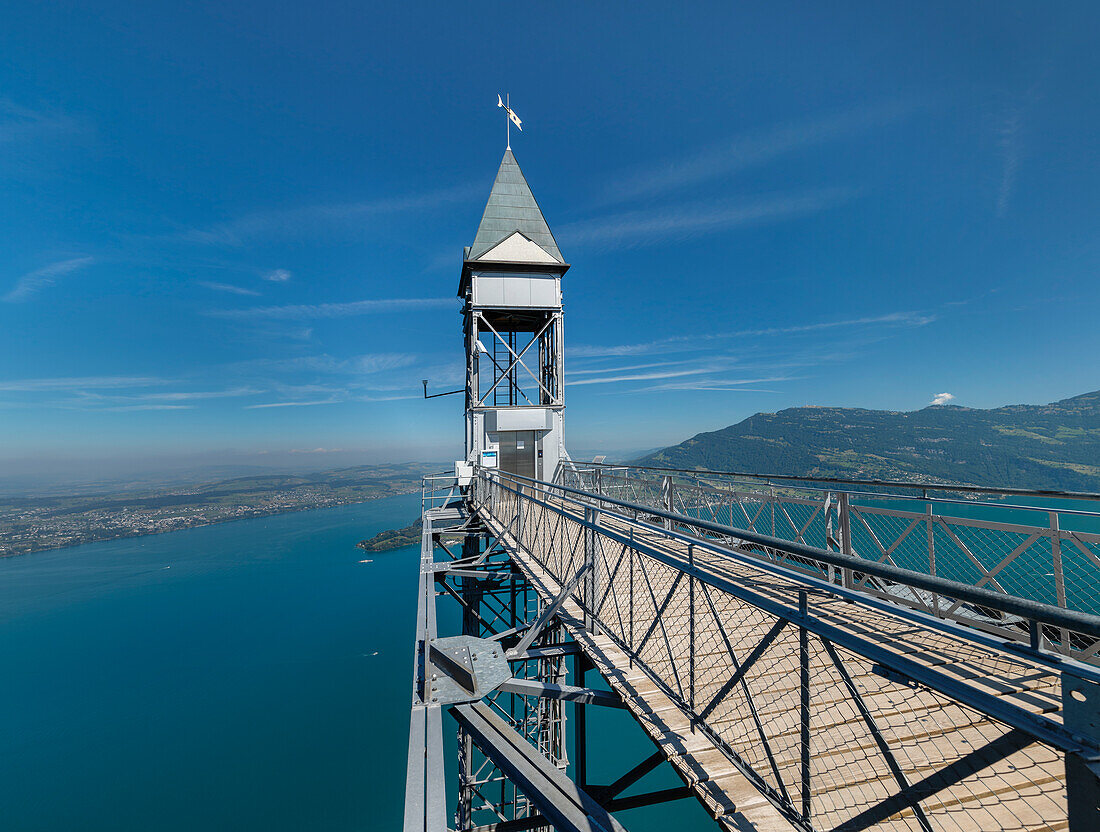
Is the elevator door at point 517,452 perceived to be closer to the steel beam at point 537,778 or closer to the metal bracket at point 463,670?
the metal bracket at point 463,670

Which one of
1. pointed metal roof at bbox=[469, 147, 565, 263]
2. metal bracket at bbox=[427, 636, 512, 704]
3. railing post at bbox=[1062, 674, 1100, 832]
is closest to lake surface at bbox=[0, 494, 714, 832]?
pointed metal roof at bbox=[469, 147, 565, 263]

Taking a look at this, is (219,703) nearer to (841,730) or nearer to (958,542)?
(841,730)

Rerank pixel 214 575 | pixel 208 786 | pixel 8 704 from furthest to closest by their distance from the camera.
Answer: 1. pixel 214 575
2. pixel 8 704
3. pixel 208 786

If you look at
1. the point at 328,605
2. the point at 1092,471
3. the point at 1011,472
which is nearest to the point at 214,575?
the point at 328,605

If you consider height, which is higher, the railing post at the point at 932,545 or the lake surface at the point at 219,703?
the railing post at the point at 932,545

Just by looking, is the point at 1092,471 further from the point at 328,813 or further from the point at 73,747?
the point at 73,747

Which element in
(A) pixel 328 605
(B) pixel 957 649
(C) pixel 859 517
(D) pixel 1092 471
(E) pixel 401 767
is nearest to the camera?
(B) pixel 957 649

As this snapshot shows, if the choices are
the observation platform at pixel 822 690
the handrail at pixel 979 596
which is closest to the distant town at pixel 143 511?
the observation platform at pixel 822 690
